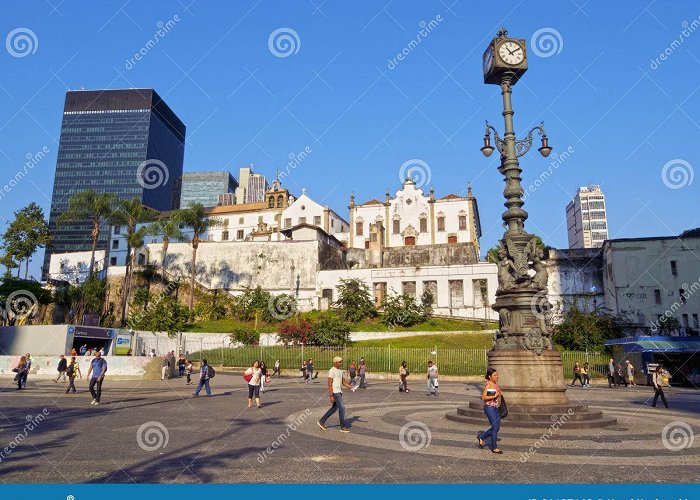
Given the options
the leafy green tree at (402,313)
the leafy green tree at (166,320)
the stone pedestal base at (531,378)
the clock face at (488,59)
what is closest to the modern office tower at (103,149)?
the leafy green tree at (166,320)

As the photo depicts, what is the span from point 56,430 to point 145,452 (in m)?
3.75

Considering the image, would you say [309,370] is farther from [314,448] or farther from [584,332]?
[584,332]

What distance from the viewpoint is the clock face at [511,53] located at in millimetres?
16047

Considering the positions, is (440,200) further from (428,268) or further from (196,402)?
(196,402)

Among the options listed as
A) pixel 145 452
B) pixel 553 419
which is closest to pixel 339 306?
pixel 553 419

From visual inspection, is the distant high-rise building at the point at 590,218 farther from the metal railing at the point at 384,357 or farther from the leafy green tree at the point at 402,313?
the metal railing at the point at 384,357

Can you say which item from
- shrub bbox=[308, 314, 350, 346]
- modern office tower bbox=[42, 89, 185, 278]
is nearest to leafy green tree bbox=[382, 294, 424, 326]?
shrub bbox=[308, 314, 350, 346]

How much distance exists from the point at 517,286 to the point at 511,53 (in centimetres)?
764

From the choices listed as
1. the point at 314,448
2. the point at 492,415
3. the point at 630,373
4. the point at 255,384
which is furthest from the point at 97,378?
the point at 630,373

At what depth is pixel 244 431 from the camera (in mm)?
11016

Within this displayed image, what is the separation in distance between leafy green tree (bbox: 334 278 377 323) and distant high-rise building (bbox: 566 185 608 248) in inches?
5562

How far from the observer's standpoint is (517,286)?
14.0 m

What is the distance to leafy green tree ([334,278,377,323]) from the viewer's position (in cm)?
5019

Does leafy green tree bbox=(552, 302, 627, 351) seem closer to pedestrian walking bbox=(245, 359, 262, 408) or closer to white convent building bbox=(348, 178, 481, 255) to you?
white convent building bbox=(348, 178, 481, 255)
